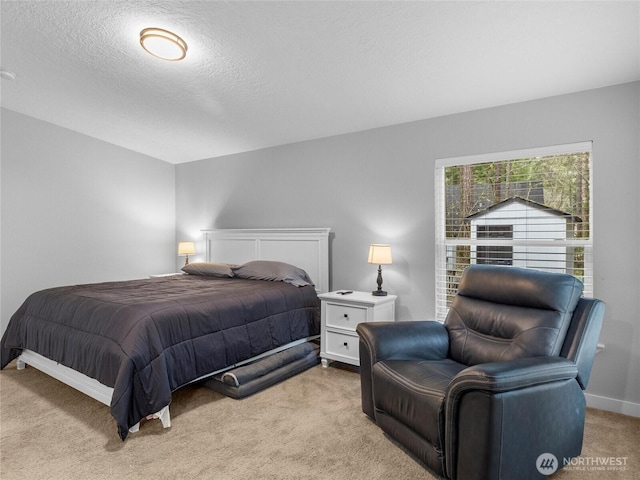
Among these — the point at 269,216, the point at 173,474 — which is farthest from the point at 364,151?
the point at 173,474

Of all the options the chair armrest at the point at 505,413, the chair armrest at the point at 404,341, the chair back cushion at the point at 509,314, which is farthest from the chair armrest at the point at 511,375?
the chair armrest at the point at 404,341

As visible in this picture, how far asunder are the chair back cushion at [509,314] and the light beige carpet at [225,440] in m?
0.66

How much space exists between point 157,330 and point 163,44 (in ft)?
6.29

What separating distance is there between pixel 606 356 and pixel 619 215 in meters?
0.99

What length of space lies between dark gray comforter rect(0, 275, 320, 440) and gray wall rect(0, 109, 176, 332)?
4.23 feet

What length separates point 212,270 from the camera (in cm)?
431

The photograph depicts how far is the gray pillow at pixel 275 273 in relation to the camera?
12.6ft

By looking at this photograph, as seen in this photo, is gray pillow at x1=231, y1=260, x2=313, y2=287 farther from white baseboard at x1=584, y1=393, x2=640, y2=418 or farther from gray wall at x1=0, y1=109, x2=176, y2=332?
white baseboard at x1=584, y1=393, x2=640, y2=418

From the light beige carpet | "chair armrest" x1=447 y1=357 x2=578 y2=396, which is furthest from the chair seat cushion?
the light beige carpet

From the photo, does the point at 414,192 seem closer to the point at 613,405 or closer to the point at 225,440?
the point at 613,405

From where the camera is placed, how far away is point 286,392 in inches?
115

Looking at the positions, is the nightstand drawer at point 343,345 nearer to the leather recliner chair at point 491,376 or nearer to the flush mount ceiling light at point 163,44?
the leather recliner chair at point 491,376

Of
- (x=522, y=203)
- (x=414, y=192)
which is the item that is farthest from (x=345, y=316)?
(x=522, y=203)

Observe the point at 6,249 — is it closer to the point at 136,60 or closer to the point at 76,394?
the point at 76,394
